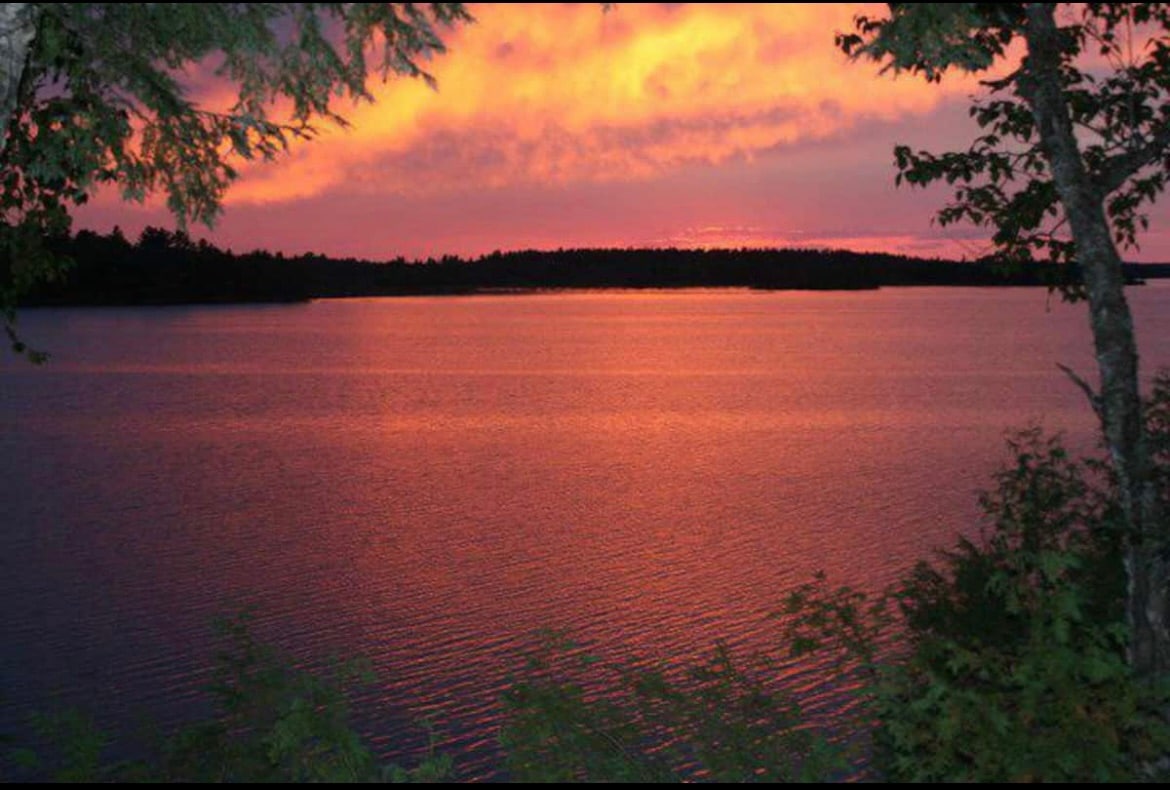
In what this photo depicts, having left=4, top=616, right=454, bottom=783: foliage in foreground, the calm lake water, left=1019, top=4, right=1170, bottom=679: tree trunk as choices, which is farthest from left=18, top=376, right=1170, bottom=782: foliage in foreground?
the calm lake water

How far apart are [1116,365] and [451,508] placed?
19.8 m

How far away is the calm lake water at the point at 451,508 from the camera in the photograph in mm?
16516

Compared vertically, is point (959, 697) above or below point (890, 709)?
above

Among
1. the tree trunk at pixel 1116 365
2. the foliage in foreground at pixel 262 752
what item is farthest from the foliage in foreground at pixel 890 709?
the tree trunk at pixel 1116 365

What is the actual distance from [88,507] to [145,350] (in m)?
62.7

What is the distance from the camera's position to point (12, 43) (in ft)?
25.9

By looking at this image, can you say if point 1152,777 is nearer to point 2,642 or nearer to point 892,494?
point 2,642

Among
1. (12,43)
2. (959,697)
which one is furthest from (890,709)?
(12,43)

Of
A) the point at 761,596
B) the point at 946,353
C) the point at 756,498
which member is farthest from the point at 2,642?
the point at 946,353

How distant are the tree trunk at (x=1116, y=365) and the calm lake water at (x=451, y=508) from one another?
651 centimetres

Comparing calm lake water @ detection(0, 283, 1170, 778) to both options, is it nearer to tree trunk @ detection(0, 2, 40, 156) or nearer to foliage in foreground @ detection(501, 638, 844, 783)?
foliage in foreground @ detection(501, 638, 844, 783)

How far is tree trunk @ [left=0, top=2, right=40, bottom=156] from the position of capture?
7865mm

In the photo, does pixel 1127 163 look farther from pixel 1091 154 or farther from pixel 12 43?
pixel 12 43

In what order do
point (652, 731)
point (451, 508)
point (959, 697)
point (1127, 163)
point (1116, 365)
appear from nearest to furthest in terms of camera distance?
1. point (959, 697)
2. point (1116, 365)
3. point (1127, 163)
4. point (652, 731)
5. point (451, 508)
